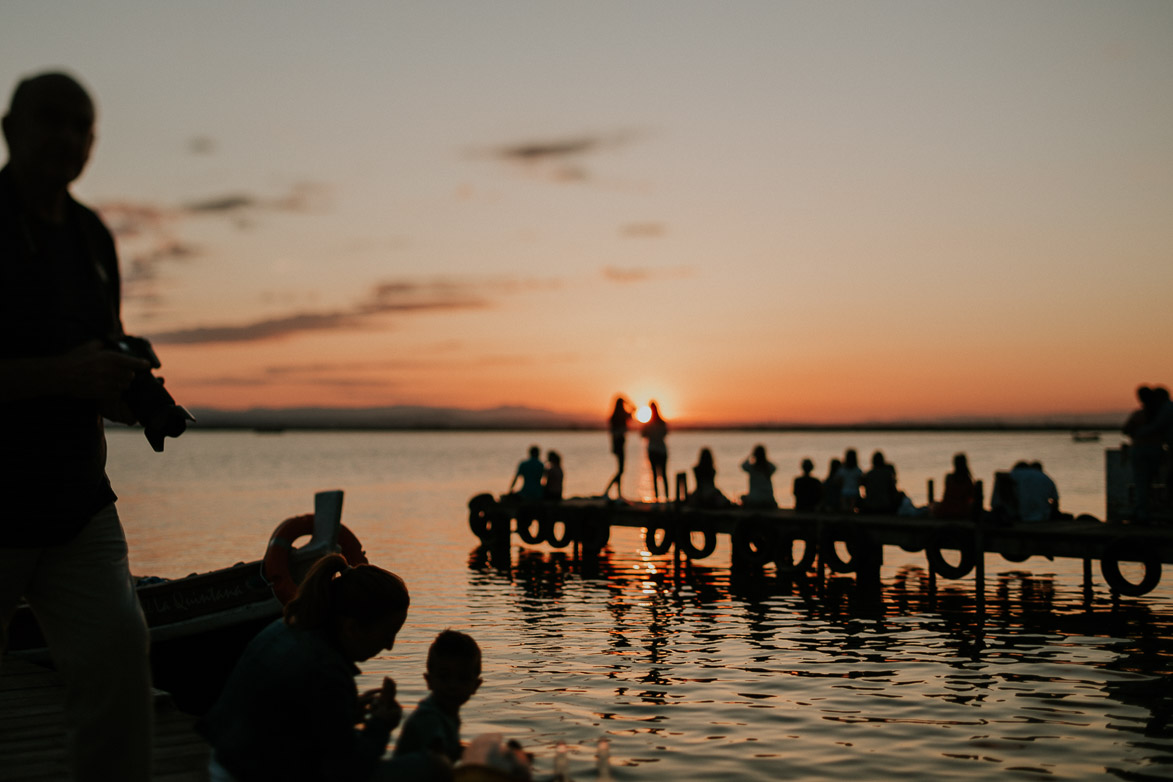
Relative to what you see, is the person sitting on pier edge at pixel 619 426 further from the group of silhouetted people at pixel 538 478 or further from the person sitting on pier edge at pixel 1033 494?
the person sitting on pier edge at pixel 1033 494

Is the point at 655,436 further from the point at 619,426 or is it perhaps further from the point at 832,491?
the point at 832,491

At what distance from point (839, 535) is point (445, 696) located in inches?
739

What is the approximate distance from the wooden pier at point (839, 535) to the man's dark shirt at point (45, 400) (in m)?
17.1

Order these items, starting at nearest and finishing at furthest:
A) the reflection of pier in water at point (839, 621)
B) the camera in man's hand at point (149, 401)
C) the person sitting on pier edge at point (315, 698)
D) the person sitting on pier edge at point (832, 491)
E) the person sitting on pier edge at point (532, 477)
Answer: the camera in man's hand at point (149, 401)
the person sitting on pier edge at point (315, 698)
the reflection of pier in water at point (839, 621)
the person sitting on pier edge at point (832, 491)
the person sitting on pier edge at point (532, 477)

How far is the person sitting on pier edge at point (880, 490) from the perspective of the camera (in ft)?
77.7

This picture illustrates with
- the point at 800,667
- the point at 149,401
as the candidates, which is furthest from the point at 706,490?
the point at 149,401

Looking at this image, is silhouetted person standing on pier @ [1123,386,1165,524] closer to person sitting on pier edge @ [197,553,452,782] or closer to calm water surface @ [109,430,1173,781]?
calm water surface @ [109,430,1173,781]

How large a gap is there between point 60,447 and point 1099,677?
12.5 m

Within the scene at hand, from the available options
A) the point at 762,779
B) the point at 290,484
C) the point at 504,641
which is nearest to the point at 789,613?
the point at 504,641

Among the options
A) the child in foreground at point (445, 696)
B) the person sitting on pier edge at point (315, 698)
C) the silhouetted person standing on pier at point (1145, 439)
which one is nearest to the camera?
the person sitting on pier edge at point (315, 698)

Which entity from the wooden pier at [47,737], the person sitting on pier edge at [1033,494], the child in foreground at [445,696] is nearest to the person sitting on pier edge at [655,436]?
the person sitting on pier edge at [1033,494]

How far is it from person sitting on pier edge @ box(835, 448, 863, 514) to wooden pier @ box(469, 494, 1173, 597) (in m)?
0.97

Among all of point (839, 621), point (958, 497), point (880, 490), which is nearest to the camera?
point (839, 621)

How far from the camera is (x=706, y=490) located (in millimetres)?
26766
